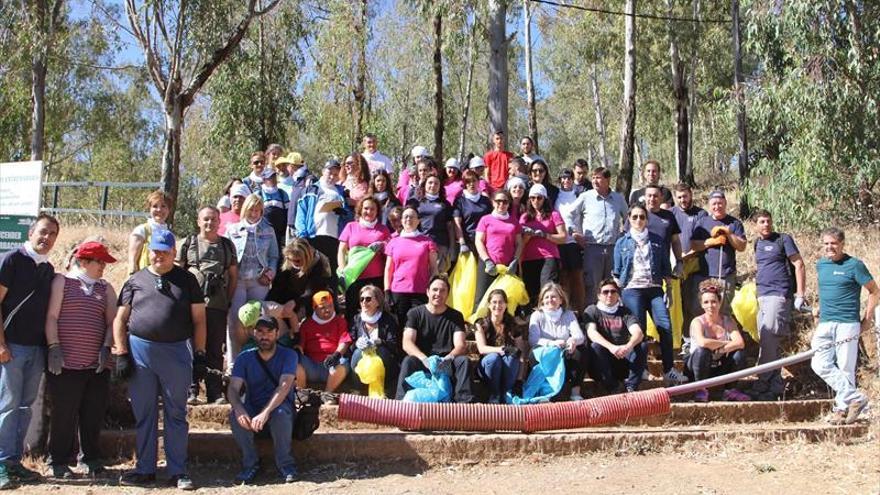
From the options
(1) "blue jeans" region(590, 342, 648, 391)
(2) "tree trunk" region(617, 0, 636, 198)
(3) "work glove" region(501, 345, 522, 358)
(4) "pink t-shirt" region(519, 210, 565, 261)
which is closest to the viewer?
(3) "work glove" region(501, 345, 522, 358)

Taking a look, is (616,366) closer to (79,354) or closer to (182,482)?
(182,482)

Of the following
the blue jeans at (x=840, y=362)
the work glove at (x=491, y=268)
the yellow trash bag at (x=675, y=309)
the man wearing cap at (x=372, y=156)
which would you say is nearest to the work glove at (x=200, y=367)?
the work glove at (x=491, y=268)

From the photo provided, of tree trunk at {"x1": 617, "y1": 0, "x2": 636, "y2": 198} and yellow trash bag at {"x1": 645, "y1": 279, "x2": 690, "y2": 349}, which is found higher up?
tree trunk at {"x1": 617, "y1": 0, "x2": 636, "y2": 198}

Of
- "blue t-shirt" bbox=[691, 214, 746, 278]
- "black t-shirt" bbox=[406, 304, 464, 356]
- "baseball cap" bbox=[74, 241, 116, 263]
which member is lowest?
"black t-shirt" bbox=[406, 304, 464, 356]

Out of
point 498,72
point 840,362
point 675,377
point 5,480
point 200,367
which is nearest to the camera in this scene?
point 5,480

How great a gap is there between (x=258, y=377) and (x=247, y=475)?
0.69 m

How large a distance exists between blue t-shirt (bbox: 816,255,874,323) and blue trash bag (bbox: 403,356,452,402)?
11.1 feet

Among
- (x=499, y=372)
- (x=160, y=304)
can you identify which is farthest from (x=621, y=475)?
(x=160, y=304)

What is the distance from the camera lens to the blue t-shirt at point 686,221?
30.3 ft

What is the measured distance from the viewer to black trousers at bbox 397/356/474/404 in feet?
24.1

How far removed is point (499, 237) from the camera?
8.73 meters

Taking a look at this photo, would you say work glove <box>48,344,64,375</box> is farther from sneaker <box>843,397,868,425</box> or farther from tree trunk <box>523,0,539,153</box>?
tree trunk <box>523,0,539,153</box>

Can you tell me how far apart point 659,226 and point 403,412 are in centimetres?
334

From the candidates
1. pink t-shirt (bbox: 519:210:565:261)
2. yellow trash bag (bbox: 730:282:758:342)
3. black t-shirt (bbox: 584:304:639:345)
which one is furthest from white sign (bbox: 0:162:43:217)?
yellow trash bag (bbox: 730:282:758:342)
